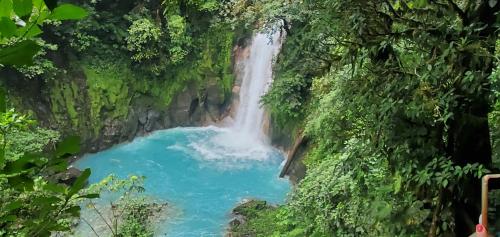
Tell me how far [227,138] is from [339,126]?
7.61 m

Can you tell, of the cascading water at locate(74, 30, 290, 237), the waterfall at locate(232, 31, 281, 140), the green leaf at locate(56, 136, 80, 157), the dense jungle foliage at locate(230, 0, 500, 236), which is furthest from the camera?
the waterfall at locate(232, 31, 281, 140)

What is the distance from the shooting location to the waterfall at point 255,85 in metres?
12.4

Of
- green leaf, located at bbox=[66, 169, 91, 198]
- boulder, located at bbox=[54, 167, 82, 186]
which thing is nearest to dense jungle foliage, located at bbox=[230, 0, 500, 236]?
green leaf, located at bbox=[66, 169, 91, 198]

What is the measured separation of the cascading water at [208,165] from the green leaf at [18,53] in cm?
774

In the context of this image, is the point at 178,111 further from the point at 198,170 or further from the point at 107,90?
the point at 198,170

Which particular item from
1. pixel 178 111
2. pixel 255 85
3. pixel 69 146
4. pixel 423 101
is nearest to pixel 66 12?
pixel 69 146

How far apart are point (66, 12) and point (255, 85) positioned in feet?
40.4

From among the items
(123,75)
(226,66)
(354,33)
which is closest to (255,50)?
(226,66)

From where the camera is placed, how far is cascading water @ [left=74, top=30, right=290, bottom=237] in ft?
28.8

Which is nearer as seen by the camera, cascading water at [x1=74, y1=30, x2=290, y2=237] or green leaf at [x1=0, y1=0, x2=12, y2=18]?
green leaf at [x1=0, y1=0, x2=12, y2=18]

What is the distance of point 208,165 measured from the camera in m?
11.1

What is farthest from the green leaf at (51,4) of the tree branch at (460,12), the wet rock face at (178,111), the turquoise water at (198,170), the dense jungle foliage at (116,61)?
the wet rock face at (178,111)

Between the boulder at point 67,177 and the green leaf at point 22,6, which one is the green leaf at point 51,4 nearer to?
the green leaf at point 22,6

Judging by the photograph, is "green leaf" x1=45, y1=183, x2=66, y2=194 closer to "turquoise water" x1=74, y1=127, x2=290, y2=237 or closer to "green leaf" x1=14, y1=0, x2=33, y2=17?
"green leaf" x1=14, y1=0, x2=33, y2=17
